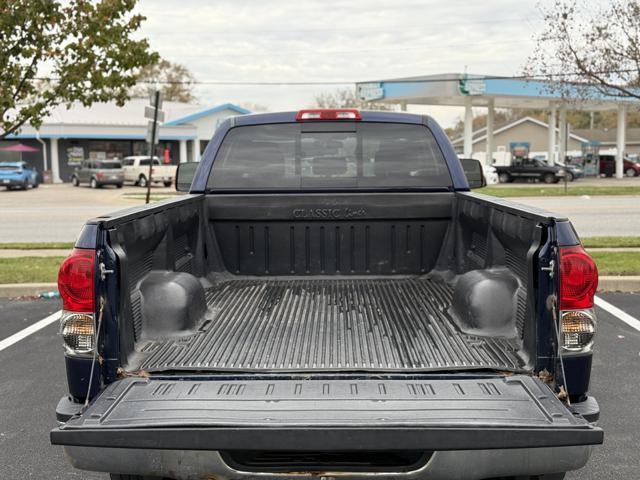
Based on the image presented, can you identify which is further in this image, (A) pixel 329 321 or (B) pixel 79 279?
(A) pixel 329 321

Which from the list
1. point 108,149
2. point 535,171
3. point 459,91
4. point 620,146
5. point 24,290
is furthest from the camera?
point 620,146

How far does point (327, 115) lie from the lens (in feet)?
16.7

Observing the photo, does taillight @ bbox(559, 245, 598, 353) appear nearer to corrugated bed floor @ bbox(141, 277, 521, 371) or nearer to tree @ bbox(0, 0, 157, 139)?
corrugated bed floor @ bbox(141, 277, 521, 371)

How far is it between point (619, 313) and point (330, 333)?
514cm

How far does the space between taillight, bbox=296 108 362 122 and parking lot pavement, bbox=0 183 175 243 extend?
11.5m

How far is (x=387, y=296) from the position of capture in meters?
4.60

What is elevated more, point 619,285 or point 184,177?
point 184,177

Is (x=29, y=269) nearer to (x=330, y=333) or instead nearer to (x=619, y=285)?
(x=330, y=333)

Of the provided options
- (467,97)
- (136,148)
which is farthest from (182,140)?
(467,97)

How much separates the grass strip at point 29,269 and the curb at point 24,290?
0.30 m

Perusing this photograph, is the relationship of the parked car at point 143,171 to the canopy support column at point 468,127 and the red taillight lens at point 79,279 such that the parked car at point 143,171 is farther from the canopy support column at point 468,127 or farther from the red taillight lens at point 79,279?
the red taillight lens at point 79,279

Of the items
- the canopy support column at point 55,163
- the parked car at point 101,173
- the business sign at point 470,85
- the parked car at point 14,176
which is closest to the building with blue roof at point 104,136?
the canopy support column at point 55,163

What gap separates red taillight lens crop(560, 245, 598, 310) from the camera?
299 centimetres

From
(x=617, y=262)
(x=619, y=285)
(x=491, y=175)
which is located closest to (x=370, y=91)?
(x=491, y=175)
